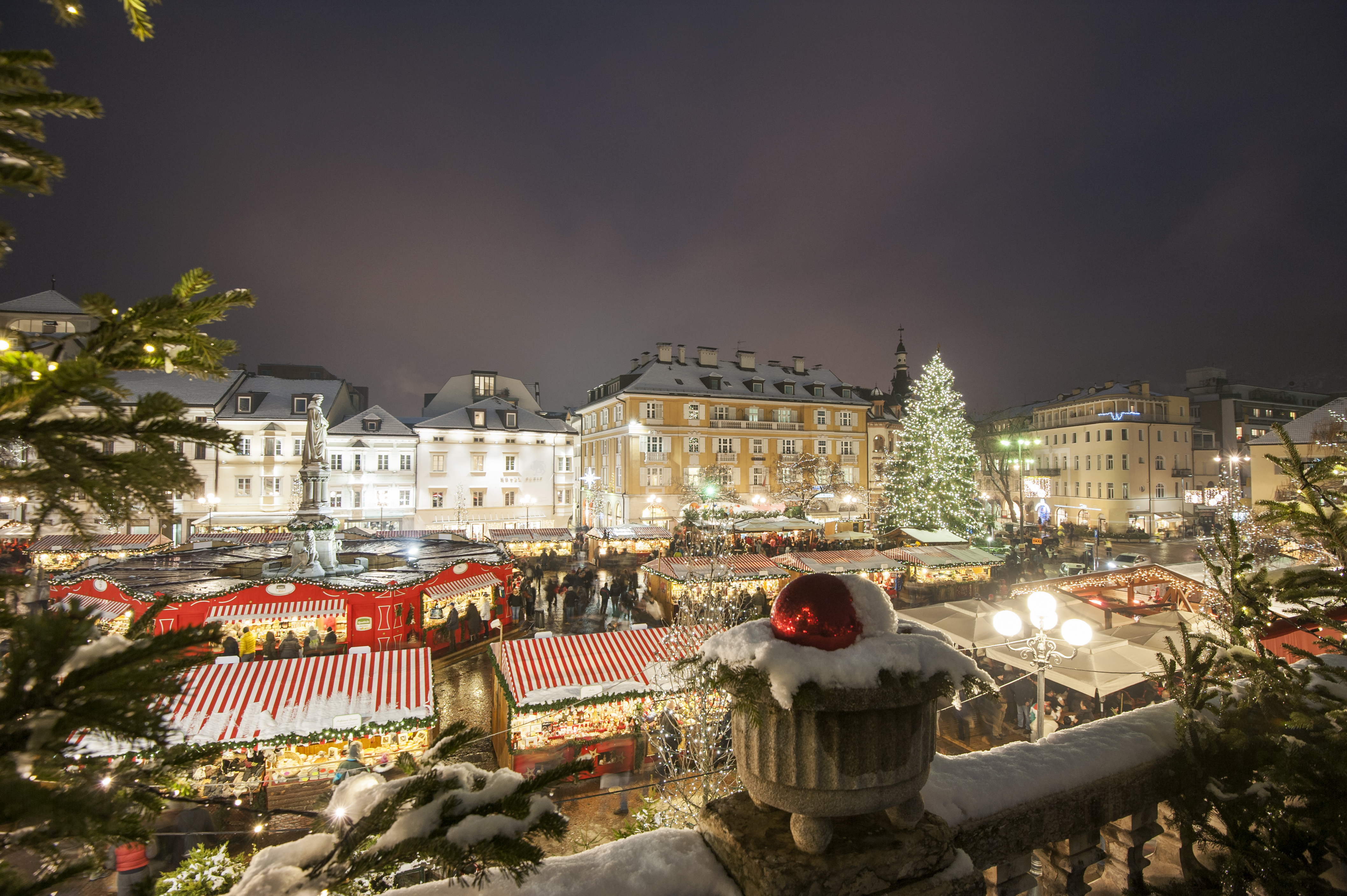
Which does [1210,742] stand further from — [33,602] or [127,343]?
[33,602]

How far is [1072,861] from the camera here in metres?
2.84

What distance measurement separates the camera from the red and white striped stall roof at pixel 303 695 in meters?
8.23

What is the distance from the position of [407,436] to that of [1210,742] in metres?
39.3

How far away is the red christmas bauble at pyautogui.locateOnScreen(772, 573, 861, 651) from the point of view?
6.86ft

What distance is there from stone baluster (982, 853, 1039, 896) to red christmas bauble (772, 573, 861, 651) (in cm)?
161

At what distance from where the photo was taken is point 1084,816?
9.34 feet

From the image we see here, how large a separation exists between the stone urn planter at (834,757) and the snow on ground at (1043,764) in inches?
23.0

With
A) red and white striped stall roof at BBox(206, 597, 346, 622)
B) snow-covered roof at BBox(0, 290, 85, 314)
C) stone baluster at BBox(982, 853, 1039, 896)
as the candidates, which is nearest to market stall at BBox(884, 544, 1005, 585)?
red and white striped stall roof at BBox(206, 597, 346, 622)

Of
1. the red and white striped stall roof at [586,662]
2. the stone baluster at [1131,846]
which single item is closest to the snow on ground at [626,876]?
the stone baluster at [1131,846]

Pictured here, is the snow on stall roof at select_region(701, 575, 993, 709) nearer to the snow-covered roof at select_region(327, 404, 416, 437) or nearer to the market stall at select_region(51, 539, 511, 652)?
the market stall at select_region(51, 539, 511, 652)

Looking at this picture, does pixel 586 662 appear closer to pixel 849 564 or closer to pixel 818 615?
pixel 818 615

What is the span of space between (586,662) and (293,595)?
8427mm

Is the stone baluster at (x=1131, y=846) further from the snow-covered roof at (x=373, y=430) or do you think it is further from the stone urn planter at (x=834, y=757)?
the snow-covered roof at (x=373, y=430)

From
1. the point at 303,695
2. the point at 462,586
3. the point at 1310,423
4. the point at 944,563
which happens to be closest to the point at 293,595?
the point at 462,586
